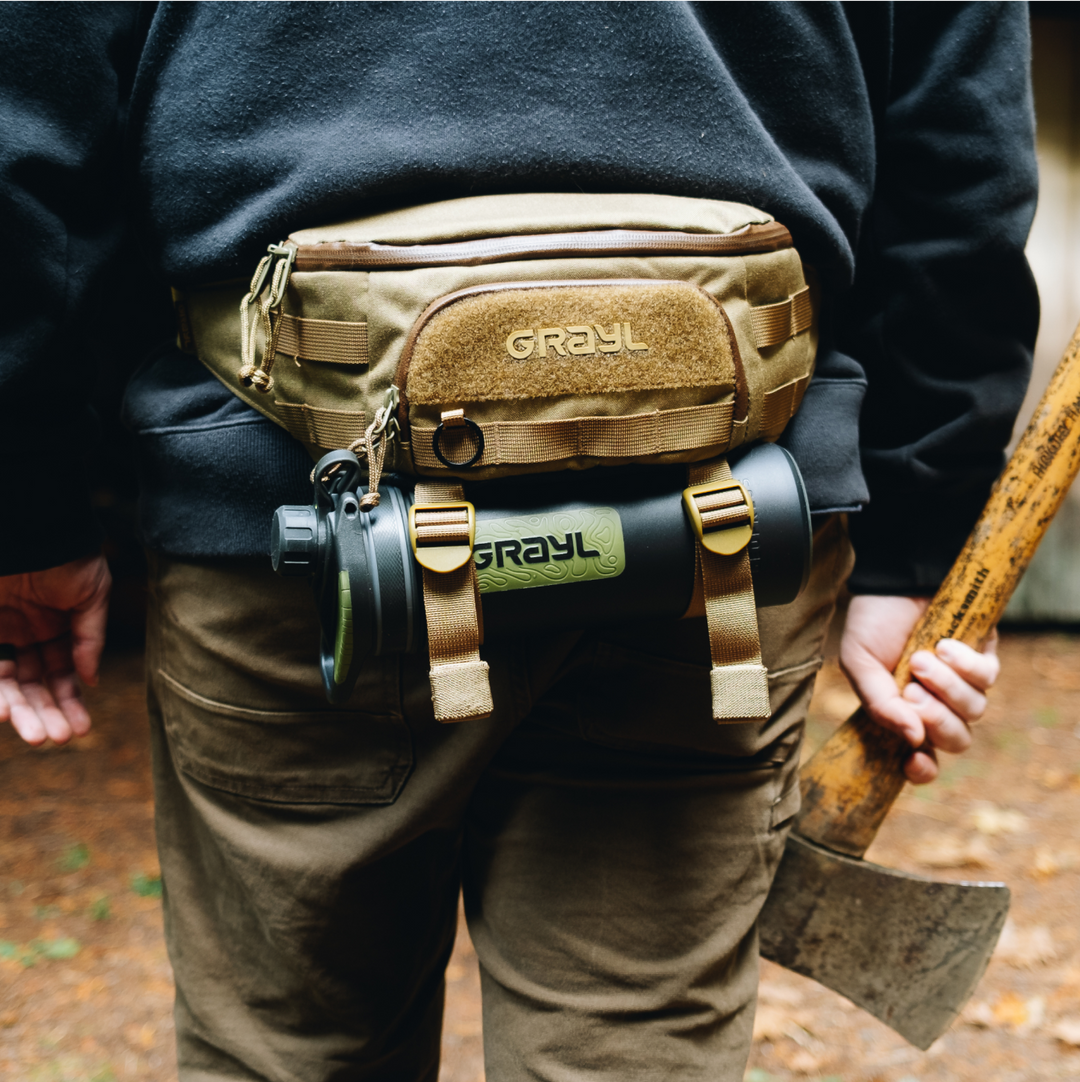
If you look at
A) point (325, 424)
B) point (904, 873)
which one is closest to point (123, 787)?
point (904, 873)

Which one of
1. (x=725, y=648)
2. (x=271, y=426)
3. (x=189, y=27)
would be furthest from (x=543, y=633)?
(x=189, y=27)

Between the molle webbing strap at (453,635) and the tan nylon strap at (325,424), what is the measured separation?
0.39 feet

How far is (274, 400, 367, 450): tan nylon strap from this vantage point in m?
1.01

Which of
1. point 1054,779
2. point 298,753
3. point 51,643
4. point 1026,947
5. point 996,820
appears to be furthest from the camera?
point 1054,779

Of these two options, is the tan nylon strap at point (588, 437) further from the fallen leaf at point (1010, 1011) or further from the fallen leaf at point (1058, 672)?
the fallen leaf at point (1058, 672)

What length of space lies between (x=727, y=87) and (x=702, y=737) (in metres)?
0.72

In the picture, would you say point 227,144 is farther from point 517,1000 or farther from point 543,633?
point 517,1000

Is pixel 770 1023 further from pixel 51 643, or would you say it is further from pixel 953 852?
pixel 51 643

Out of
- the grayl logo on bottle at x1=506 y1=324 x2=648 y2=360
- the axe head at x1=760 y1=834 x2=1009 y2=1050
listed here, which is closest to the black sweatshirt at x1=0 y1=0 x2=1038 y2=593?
the grayl logo on bottle at x1=506 y1=324 x2=648 y2=360

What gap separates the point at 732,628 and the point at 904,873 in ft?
2.34

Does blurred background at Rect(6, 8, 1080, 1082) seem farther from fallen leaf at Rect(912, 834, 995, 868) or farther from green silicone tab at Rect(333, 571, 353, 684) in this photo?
green silicone tab at Rect(333, 571, 353, 684)

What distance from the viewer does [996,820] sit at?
3682 millimetres

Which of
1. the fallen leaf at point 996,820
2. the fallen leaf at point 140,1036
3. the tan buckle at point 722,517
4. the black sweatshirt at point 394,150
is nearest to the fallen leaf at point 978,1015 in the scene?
the fallen leaf at point 996,820

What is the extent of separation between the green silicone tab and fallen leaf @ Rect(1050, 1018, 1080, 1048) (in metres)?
2.52
